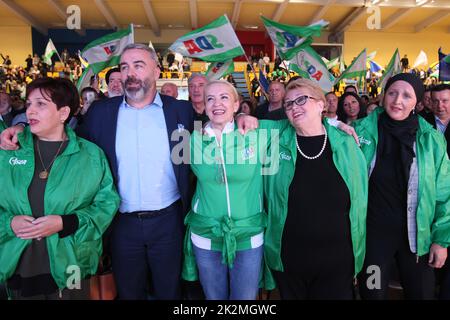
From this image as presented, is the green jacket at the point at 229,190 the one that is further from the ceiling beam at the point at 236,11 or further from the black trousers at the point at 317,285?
the ceiling beam at the point at 236,11

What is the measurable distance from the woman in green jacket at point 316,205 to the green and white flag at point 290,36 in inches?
97.0

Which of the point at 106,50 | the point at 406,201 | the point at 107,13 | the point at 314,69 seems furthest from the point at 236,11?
the point at 406,201

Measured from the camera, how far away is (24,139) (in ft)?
6.04

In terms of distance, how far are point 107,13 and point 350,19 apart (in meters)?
11.7

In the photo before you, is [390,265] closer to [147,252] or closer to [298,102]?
[298,102]

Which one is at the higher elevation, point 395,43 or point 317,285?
point 395,43

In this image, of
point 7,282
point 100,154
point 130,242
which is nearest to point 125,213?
point 130,242

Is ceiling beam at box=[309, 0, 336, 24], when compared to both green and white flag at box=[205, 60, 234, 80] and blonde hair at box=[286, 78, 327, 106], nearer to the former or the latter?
green and white flag at box=[205, 60, 234, 80]

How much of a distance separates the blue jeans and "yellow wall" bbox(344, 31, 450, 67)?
800 inches

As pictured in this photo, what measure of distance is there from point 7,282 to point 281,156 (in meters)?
1.58

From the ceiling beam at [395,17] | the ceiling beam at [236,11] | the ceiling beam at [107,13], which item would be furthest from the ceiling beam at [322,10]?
the ceiling beam at [107,13]

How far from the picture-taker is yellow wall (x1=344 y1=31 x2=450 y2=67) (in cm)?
2002

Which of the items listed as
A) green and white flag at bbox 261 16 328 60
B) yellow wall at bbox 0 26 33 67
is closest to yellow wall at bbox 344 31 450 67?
yellow wall at bbox 0 26 33 67

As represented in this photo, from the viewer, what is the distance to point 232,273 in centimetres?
201
